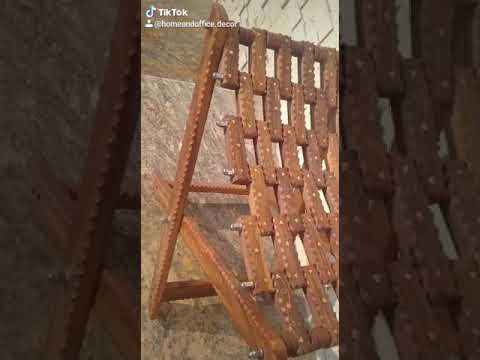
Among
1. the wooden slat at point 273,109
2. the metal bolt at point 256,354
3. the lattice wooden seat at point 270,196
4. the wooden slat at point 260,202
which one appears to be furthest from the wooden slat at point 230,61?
the metal bolt at point 256,354

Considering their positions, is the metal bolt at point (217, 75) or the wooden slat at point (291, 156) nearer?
the metal bolt at point (217, 75)

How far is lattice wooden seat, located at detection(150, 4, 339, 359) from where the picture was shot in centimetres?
113

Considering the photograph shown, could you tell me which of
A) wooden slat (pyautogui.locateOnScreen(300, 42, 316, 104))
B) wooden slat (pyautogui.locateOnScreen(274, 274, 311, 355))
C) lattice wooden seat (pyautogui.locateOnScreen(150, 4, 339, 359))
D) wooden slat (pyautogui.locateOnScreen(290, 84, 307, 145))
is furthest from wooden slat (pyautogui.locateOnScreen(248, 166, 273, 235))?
wooden slat (pyautogui.locateOnScreen(300, 42, 316, 104))

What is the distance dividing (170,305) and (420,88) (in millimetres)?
1415

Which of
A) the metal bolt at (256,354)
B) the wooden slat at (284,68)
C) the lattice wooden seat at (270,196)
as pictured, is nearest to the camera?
the metal bolt at (256,354)

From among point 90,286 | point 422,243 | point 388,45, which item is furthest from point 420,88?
point 90,286

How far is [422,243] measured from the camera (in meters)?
0.55

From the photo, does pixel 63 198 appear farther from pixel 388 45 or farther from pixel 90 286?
pixel 388 45

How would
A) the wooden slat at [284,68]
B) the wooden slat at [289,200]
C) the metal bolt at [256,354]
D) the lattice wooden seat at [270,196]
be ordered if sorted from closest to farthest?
the metal bolt at [256,354], the lattice wooden seat at [270,196], the wooden slat at [289,200], the wooden slat at [284,68]

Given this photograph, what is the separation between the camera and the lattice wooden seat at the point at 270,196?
44.6 inches

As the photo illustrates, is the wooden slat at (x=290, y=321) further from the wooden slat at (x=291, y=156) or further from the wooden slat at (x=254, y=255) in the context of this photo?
the wooden slat at (x=291, y=156)

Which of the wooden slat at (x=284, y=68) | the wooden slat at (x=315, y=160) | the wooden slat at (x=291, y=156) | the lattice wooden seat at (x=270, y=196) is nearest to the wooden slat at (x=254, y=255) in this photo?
the lattice wooden seat at (x=270, y=196)

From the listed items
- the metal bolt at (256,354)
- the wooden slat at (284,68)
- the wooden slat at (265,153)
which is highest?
the wooden slat at (284,68)

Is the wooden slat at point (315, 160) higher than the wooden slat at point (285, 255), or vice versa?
the wooden slat at point (315, 160)
